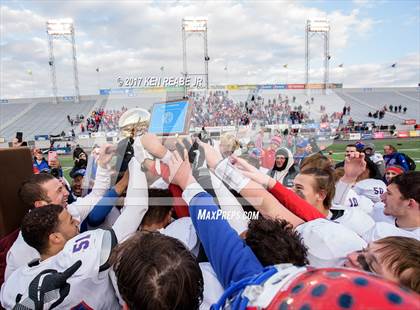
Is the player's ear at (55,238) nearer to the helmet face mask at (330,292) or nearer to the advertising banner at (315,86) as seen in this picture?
the helmet face mask at (330,292)

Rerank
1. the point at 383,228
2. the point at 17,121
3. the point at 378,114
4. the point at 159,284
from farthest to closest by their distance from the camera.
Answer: the point at 17,121
the point at 378,114
the point at 383,228
the point at 159,284

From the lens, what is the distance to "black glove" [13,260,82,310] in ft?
4.26

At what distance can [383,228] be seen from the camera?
1.54m

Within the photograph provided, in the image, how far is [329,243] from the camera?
1.24 meters

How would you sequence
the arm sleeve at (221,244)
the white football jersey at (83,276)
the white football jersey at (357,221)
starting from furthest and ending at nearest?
the white football jersey at (357,221) < the white football jersey at (83,276) < the arm sleeve at (221,244)

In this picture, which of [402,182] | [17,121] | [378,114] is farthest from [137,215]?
[17,121]

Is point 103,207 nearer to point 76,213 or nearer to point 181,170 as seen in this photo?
point 76,213

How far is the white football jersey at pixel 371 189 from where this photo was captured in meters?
3.29

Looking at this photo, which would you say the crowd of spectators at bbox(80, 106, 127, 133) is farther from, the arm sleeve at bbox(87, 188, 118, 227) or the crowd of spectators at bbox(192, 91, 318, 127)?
the arm sleeve at bbox(87, 188, 118, 227)

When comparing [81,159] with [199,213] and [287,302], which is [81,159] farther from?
[287,302]

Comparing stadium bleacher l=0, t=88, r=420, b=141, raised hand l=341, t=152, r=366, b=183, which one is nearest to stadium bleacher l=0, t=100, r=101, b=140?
stadium bleacher l=0, t=88, r=420, b=141

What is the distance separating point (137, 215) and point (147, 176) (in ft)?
0.75

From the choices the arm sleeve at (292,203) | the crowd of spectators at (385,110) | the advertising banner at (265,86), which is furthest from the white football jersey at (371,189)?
the advertising banner at (265,86)

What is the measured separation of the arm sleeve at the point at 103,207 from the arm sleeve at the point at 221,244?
773 mm
